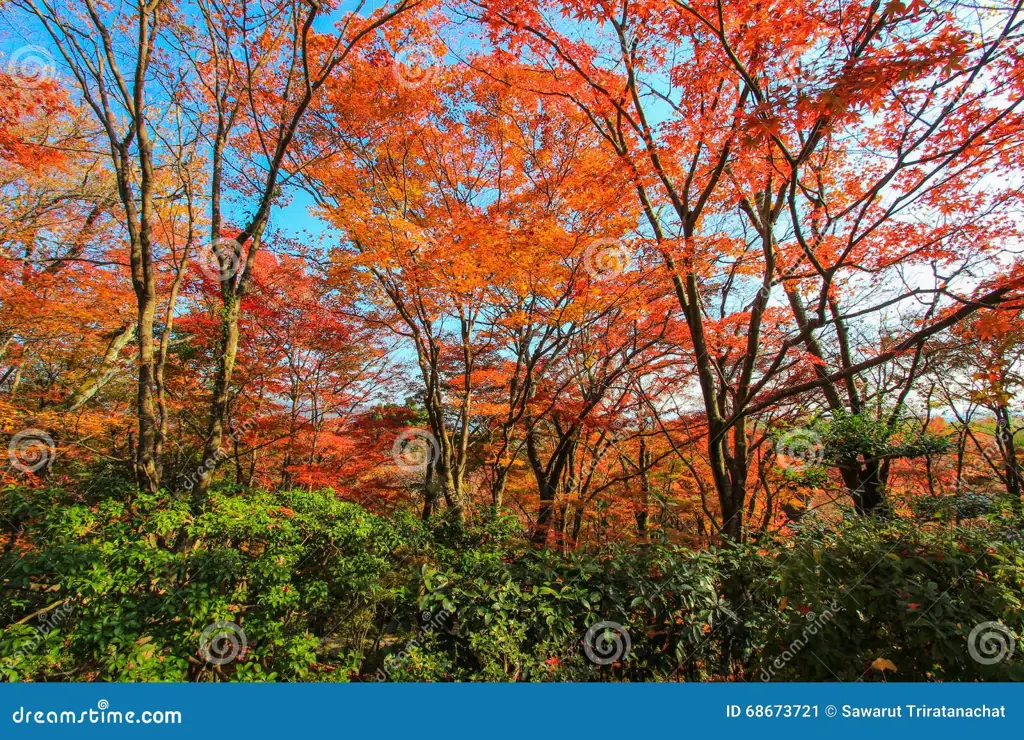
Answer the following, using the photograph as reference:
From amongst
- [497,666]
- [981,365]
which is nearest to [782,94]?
[497,666]

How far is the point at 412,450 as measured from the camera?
1129 centimetres

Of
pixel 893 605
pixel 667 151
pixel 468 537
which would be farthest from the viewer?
pixel 667 151

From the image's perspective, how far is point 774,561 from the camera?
3.62 metres

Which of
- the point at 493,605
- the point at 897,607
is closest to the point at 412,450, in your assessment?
the point at 493,605

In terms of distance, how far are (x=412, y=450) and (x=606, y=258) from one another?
23.2 feet

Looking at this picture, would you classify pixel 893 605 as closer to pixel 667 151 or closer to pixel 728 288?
pixel 667 151

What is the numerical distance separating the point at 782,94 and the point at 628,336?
5850 mm

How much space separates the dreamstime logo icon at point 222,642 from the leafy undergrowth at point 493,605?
15 millimetres

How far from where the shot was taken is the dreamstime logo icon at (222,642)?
3.12m

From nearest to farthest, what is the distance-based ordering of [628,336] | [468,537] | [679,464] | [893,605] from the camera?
[893,605], [468,537], [628,336], [679,464]
